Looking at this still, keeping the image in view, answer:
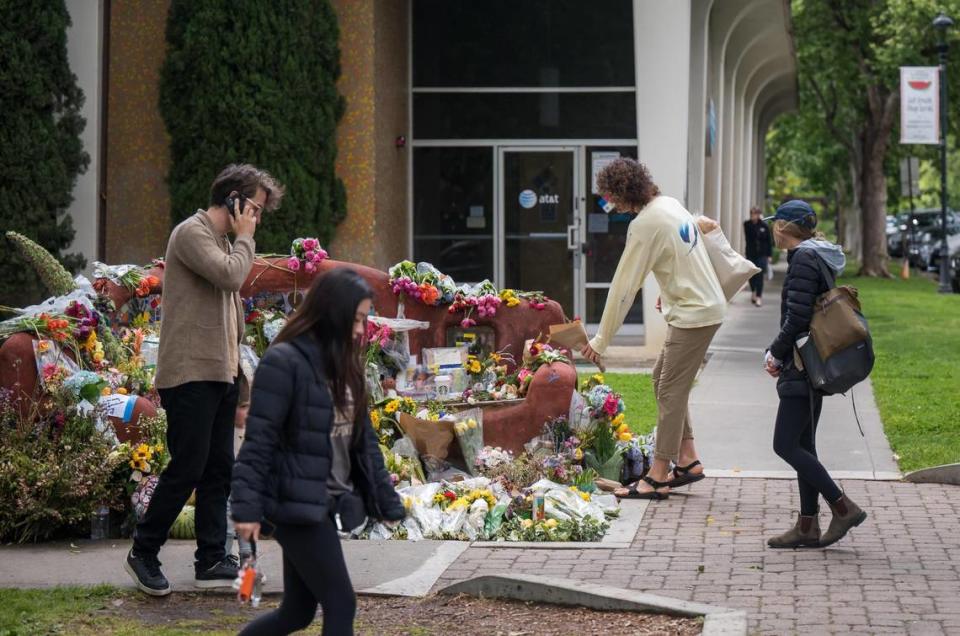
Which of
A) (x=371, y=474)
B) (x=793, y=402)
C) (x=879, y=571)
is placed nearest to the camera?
(x=371, y=474)

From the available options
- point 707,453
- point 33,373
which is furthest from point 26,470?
point 707,453

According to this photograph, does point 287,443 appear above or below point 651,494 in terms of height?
above

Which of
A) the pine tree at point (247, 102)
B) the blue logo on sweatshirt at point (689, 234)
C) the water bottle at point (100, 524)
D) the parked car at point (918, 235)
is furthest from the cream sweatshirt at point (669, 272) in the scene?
the parked car at point (918, 235)

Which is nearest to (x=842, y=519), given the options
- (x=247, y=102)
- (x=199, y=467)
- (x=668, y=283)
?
(x=668, y=283)

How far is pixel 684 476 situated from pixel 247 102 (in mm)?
8380

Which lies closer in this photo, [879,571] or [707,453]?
[879,571]

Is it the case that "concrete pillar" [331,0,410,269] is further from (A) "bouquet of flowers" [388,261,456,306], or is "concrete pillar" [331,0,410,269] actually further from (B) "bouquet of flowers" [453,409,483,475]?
(B) "bouquet of flowers" [453,409,483,475]

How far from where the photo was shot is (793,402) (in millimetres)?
7129

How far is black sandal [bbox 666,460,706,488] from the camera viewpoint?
866 centimetres

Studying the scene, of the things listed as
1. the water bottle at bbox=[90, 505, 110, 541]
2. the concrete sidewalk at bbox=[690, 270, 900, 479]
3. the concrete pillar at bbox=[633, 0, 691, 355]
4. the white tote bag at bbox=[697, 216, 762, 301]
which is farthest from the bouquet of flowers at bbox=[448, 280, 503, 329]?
the concrete pillar at bbox=[633, 0, 691, 355]

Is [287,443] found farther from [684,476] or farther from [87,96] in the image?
[87,96]

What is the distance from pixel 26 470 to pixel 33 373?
67cm

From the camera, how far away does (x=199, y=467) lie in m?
6.20

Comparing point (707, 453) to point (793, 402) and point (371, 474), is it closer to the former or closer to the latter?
point (793, 402)
